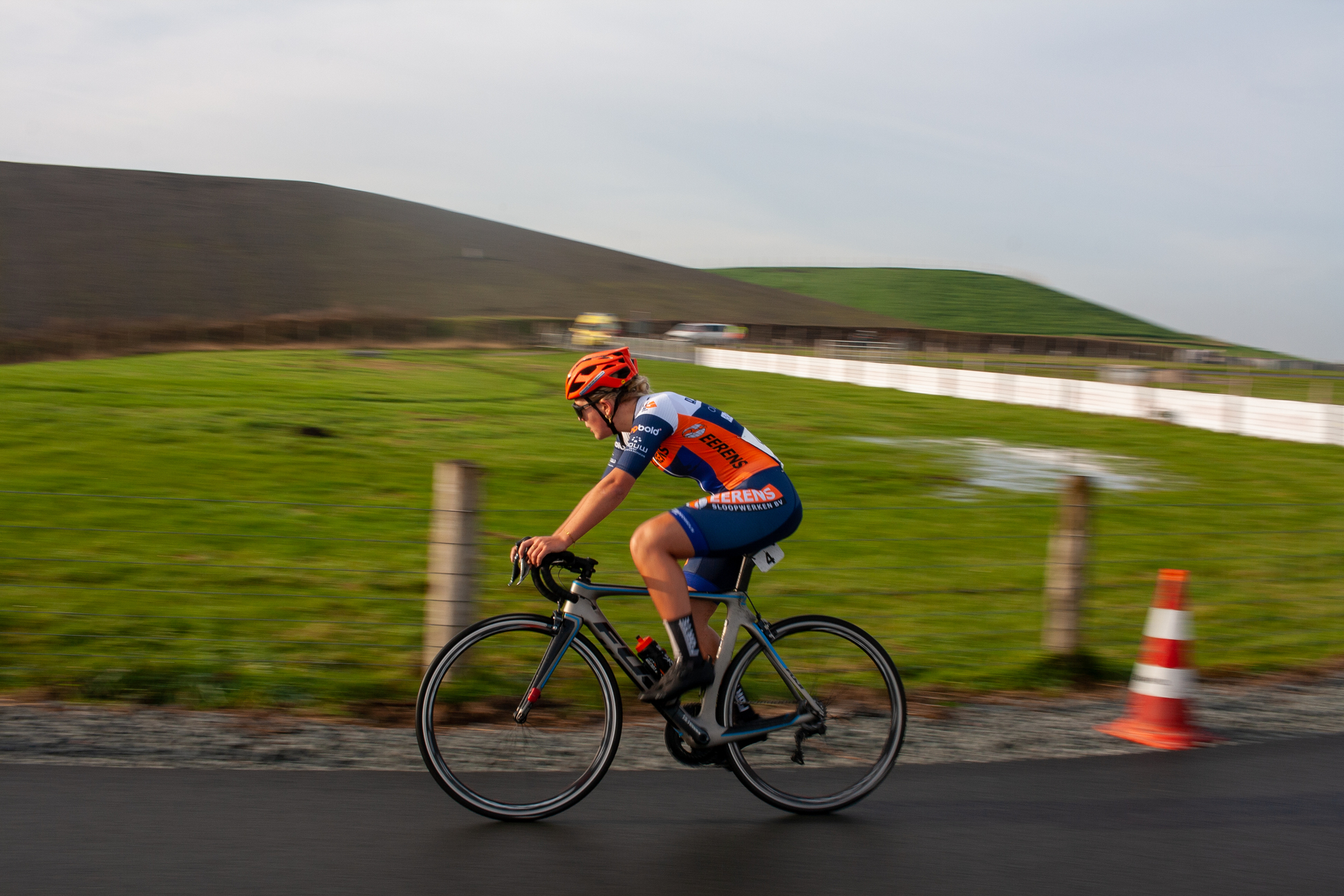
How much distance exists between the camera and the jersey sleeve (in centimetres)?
391

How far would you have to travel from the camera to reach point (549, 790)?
4.15 metres

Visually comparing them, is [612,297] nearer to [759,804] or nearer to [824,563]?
[824,563]

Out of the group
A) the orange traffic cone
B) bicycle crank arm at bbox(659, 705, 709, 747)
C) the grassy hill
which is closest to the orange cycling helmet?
bicycle crank arm at bbox(659, 705, 709, 747)

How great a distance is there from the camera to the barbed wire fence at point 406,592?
5.79 m

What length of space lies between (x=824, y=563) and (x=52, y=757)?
20.9ft

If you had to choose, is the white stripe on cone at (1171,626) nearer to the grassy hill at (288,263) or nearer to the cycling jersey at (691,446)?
the cycling jersey at (691,446)

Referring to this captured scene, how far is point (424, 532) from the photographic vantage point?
9.92 metres

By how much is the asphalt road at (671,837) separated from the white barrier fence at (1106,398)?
63.5 feet

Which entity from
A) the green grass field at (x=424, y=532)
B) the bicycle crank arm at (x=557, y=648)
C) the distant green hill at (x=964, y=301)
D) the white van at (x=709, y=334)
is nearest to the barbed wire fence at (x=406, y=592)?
the green grass field at (x=424, y=532)

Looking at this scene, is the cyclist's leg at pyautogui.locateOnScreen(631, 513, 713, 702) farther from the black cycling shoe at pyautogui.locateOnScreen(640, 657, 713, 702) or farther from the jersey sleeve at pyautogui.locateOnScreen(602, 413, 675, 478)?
the jersey sleeve at pyautogui.locateOnScreen(602, 413, 675, 478)

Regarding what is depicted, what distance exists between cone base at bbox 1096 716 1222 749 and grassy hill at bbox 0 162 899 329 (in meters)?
48.8

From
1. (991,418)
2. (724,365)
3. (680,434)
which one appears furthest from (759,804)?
(724,365)

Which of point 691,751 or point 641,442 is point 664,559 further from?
point 691,751

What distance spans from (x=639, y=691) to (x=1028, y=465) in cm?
1351
